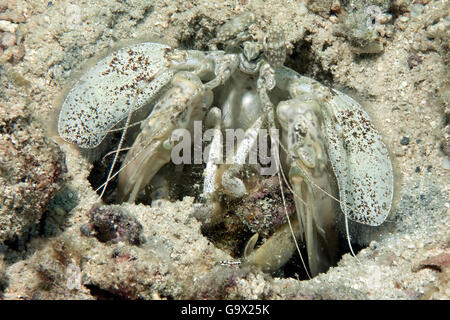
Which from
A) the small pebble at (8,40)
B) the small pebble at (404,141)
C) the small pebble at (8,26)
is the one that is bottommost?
the small pebble at (8,40)

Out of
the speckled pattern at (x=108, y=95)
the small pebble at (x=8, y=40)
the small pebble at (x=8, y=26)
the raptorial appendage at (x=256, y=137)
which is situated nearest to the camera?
the raptorial appendage at (x=256, y=137)

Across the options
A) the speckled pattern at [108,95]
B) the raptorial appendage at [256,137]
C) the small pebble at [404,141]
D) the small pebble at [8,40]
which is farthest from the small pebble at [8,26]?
the small pebble at [404,141]

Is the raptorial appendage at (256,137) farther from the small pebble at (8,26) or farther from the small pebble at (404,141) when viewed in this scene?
the small pebble at (8,26)

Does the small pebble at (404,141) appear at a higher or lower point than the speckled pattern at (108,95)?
higher

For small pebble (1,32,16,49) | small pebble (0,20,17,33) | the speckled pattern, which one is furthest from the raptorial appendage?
small pebble (0,20,17,33)

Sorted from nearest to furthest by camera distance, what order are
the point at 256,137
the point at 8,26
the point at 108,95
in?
the point at 256,137 < the point at 108,95 < the point at 8,26

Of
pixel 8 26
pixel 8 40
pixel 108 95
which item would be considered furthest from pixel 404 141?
pixel 8 26

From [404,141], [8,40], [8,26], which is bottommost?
[8,40]

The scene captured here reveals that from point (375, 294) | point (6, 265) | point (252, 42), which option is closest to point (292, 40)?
point (252, 42)

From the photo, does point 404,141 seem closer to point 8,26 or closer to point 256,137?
point 256,137

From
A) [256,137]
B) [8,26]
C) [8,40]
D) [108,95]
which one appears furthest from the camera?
[8,26]
